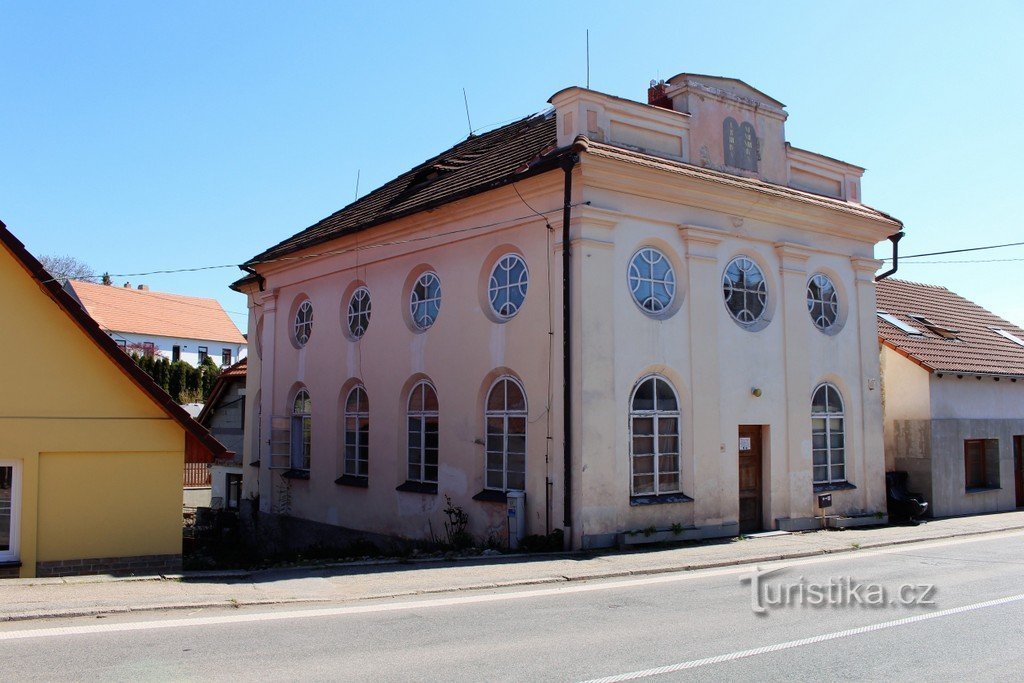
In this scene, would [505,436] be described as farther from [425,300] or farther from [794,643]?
[794,643]

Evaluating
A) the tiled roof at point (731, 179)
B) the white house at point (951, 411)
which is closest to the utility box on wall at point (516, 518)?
the tiled roof at point (731, 179)

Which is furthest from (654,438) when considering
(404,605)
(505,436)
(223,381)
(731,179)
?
(223,381)

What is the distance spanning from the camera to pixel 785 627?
805 cm

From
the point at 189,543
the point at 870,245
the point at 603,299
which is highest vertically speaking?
the point at 870,245

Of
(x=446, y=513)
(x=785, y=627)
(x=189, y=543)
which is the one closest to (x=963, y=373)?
(x=446, y=513)

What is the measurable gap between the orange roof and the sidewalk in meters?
47.8

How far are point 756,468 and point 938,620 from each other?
804cm

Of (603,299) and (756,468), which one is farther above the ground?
(603,299)

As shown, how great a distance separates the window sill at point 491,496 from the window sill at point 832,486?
21.0 feet

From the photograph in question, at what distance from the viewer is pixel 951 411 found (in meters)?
20.4

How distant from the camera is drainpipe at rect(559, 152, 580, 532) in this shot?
540 inches

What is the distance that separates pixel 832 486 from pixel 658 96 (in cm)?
837

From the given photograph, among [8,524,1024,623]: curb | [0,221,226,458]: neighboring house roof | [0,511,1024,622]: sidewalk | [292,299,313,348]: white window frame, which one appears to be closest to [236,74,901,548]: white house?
[292,299,313,348]: white window frame

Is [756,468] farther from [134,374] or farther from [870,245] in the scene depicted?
[134,374]
